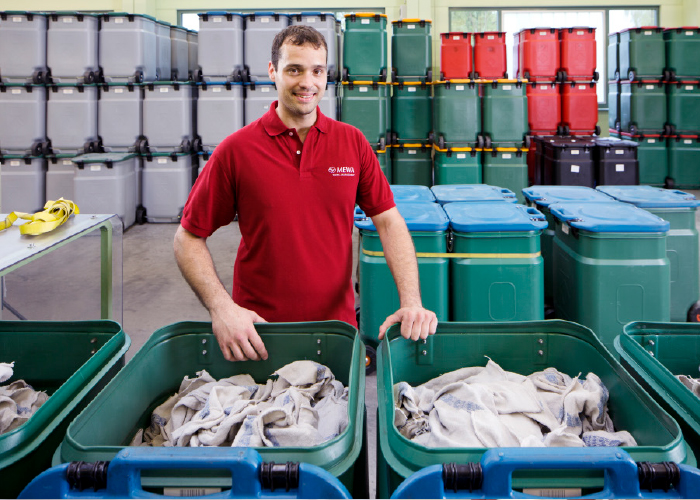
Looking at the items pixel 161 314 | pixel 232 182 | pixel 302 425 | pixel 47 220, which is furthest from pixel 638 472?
pixel 161 314

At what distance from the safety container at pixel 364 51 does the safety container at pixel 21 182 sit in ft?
11.6

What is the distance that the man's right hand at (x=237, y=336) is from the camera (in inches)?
55.2

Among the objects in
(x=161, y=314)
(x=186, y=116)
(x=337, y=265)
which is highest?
(x=186, y=116)

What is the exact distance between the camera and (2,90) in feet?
24.1

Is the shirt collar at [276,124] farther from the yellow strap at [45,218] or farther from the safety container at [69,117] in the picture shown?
the safety container at [69,117]

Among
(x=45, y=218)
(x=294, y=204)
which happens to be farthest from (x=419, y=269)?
(x=45, y=218)

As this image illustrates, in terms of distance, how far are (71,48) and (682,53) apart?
7501 millimetres

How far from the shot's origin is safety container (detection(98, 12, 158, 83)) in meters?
7.41

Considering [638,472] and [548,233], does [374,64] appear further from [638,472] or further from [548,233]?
[638,472]

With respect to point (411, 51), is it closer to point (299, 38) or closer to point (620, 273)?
point (620, 273)

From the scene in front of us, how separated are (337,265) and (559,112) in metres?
7.30

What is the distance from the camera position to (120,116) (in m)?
7.53

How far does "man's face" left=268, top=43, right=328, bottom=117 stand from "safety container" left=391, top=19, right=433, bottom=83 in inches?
258

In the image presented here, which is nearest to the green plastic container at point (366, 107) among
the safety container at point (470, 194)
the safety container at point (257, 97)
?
the safety container at point (257, 97)
